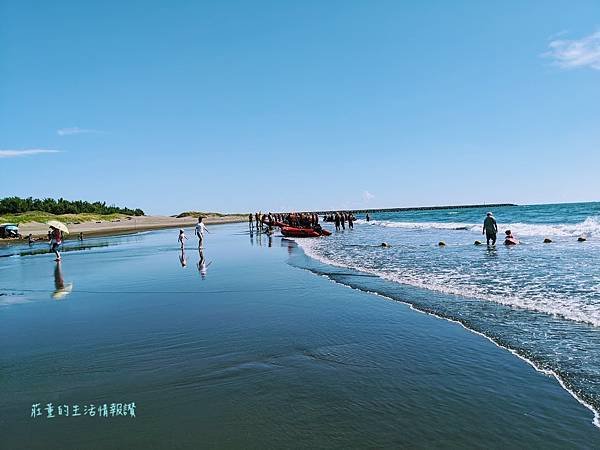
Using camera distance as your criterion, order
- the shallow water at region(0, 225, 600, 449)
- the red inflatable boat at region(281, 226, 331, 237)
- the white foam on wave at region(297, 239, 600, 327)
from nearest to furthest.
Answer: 1. the shallow water at region(0, 225, 600, 449)
2. the white foam on wave at region(297, 239, 600, 327)
3. the red inflatable boat at region(281, 226, 331, 237)

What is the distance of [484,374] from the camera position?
5.58m

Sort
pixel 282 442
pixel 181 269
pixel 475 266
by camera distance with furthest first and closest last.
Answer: pixel 181 269 → pixel 475 266 → pixel 282 442

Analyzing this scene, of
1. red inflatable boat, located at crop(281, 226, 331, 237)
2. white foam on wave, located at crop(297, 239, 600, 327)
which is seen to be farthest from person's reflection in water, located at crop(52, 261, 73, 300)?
red inflatable boat, located at crop(281, 226, 331, 237)

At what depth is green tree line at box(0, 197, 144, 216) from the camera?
246ft

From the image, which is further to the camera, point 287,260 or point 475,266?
point 287,260

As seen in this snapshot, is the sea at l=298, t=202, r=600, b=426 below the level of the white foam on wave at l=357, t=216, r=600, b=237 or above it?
below

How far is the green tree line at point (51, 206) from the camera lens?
246 ft

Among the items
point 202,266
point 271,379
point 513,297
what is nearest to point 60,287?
point 202,266

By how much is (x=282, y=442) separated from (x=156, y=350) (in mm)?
3439

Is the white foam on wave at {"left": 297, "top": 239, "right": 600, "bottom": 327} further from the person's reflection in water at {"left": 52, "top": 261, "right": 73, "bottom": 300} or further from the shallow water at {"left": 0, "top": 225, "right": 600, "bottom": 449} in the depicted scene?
the person's reflection in water at {"left": 52, "top": 261, "right": 73, "bottom": 300}

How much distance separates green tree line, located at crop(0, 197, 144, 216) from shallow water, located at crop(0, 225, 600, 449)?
76.3 meters

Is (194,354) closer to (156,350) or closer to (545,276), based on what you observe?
(156,350)

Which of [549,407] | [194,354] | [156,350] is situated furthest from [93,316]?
[549,407]

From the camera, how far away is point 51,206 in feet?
271
